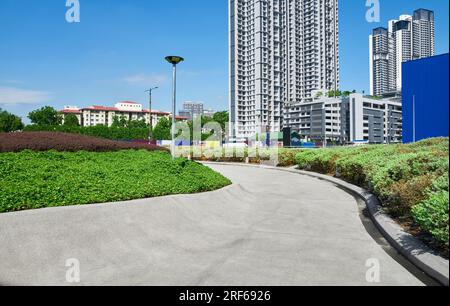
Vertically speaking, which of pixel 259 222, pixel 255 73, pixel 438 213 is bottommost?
pixel 259 222

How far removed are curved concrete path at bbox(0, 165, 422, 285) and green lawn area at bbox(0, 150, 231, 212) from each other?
54 cm

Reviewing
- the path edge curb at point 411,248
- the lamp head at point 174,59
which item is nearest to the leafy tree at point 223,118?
the lamp head at point 174,59

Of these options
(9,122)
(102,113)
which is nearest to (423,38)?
(102,113)

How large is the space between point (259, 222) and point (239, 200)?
276 centimetres

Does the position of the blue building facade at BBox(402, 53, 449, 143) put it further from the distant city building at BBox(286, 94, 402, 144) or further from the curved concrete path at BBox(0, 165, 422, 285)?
the distant city building at BBox(286, 94, 402, 144)

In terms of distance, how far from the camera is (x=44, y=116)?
384ft

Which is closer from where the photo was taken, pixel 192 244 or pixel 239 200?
pixel 192 244

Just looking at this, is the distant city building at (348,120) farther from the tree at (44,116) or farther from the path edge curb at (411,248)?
the path edge curb at (411,248)

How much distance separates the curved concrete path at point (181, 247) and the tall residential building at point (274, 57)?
137 meters

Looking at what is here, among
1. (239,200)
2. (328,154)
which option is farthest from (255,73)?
(239,200)

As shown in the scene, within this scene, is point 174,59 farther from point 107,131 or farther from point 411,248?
point 107,131

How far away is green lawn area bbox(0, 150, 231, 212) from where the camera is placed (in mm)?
6598

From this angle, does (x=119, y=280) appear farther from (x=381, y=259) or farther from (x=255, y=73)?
(x=255, y=73)

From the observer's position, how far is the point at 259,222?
807 cm
